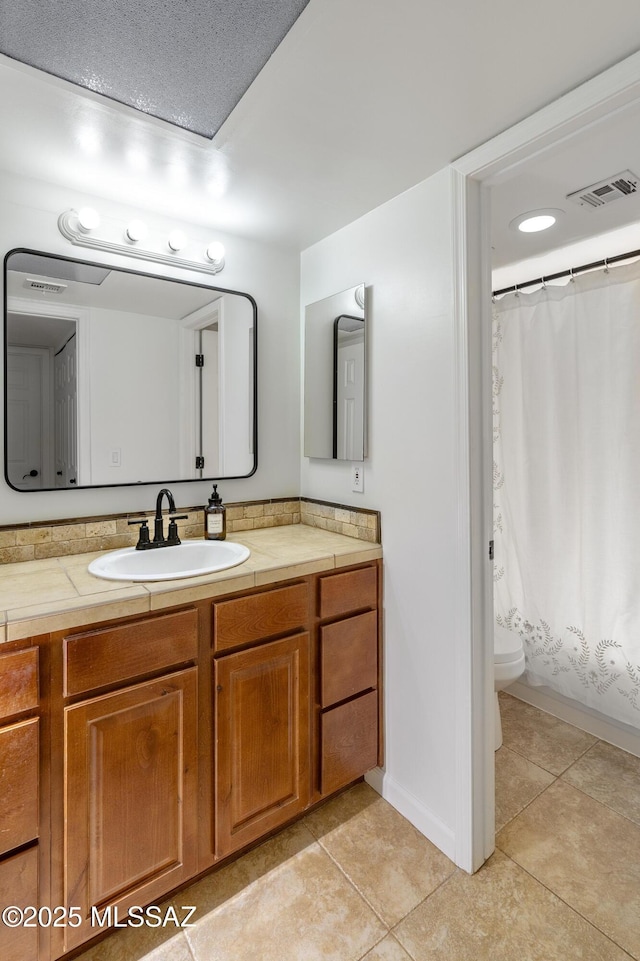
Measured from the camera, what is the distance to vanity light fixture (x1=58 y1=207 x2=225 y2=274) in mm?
1606

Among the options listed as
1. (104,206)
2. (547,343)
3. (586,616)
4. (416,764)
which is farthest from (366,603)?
(104,206)

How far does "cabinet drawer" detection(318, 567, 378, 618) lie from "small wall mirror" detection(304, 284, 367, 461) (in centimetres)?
46

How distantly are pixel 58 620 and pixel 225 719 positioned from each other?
58cm

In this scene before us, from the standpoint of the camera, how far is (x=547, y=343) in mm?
2299

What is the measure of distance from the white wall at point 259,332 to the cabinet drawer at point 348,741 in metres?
0.95

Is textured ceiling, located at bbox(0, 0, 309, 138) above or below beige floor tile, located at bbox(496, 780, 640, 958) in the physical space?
above

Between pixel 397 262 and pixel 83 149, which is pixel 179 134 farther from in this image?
pixel 397 262

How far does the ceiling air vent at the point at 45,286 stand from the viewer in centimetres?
158

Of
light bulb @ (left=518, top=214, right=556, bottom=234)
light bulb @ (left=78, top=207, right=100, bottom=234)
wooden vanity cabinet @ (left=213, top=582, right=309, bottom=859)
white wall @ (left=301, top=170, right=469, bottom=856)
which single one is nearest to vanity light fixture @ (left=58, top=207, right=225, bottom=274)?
light bulb @ (left=78, top=207, right=100, bottom=234)

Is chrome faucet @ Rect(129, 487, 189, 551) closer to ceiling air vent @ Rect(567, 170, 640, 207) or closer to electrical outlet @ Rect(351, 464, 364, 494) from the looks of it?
electrical outlet @ Rect(351, 464, 364, 494)

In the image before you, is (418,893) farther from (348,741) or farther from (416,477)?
(416,477)

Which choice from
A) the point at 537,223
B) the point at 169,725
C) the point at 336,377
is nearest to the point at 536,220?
the point at 537,223

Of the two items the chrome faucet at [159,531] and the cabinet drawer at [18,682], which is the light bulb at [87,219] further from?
the cabinet drawer at [18,682]

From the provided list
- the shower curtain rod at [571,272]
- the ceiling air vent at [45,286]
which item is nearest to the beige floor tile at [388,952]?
the ceiling air vent at [45,286]
